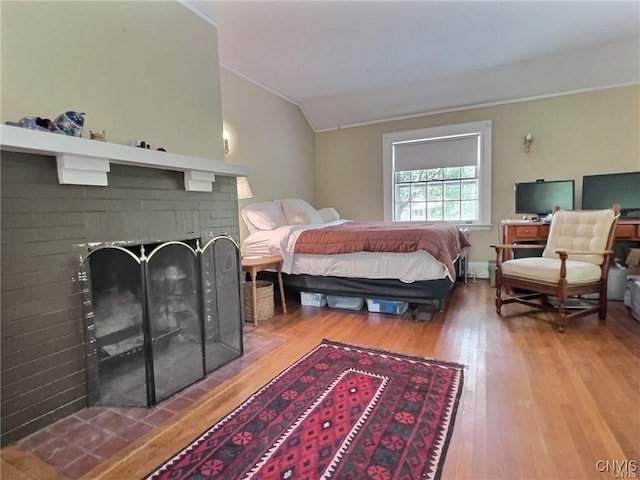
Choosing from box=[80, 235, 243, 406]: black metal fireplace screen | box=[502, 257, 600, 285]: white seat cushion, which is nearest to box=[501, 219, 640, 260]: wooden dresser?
box=[502, 257, 600, 285]: white seat cushion

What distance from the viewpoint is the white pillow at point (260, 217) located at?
3555mm

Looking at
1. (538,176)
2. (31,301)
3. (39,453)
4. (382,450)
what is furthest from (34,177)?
(538,176)

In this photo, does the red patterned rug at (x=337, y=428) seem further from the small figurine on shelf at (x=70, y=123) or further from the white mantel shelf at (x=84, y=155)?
the small figurine on shelf at (x=70, y=123)

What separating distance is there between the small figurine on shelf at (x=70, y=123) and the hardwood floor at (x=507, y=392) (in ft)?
4.60

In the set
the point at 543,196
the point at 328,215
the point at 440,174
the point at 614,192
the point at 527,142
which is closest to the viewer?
the point at 614,192

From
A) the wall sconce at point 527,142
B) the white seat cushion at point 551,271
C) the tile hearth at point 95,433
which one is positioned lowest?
the tile hearth at point 95,433

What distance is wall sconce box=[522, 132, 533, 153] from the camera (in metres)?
4.15

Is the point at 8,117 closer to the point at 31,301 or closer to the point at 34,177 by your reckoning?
the point at 34,177

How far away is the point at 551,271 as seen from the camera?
2.62 m

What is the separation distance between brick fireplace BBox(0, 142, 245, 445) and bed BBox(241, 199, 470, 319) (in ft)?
5.27

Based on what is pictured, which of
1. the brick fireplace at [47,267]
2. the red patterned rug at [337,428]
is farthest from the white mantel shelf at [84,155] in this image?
the red patterned rug at [337,428]

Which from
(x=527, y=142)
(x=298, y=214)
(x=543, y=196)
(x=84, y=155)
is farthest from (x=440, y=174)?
(x=84, y=155)

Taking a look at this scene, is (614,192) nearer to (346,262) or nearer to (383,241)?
(383,241)

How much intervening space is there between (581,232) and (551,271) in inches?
29.0
